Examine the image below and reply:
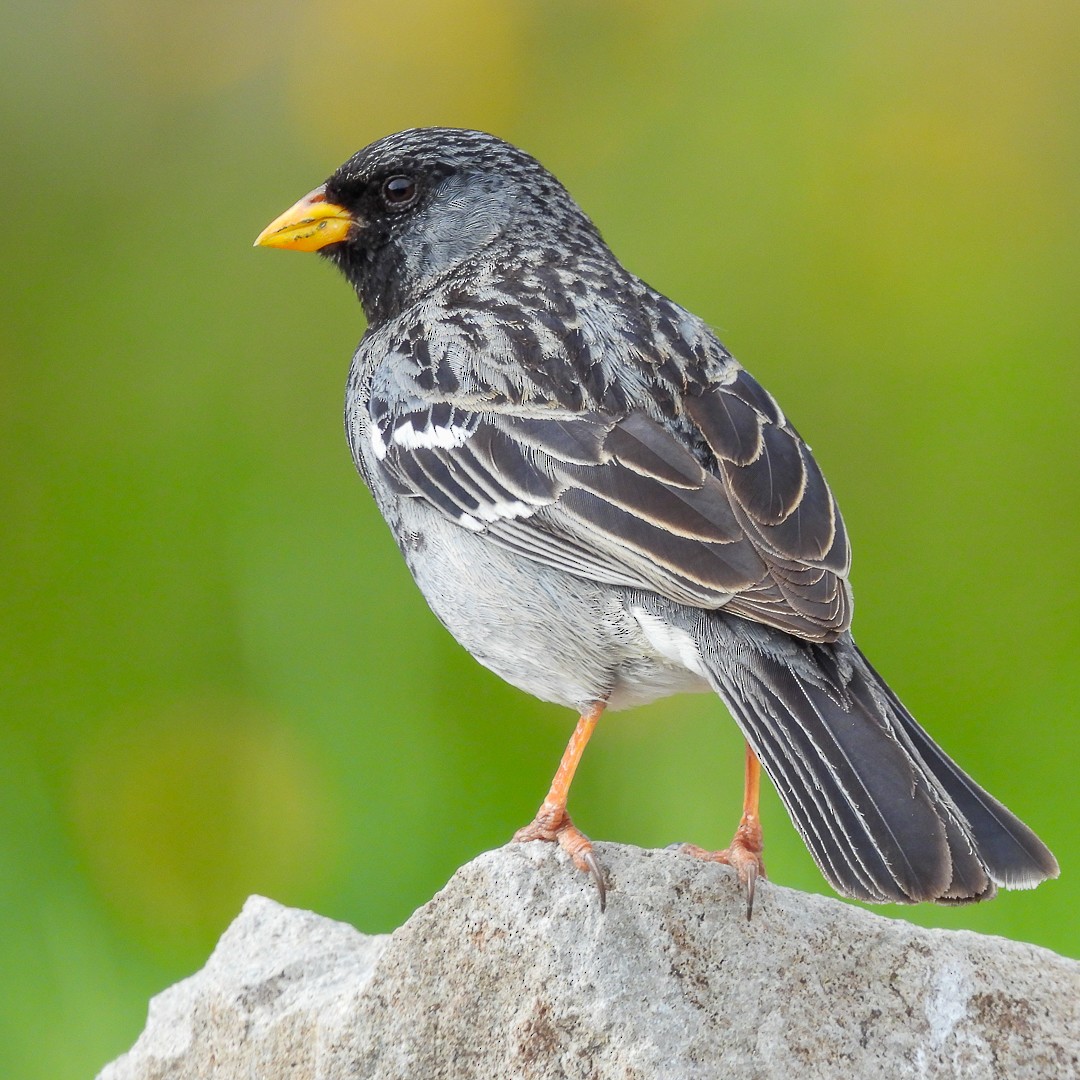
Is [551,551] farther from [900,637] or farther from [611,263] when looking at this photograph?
[900,637]

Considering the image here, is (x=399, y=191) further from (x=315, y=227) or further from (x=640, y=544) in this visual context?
(x=640, y=544)

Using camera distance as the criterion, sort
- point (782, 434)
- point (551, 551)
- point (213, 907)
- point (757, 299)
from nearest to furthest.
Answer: point (551, 551)
point (782, 434)
point (213, 907)
point (757, 299)

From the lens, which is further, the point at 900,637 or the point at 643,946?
the point at 900,637

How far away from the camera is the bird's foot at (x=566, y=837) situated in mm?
3049

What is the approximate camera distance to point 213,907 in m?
5.17

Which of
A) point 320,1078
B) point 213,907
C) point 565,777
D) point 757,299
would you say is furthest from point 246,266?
point 320,1078

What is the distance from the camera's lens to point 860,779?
2.86 metres

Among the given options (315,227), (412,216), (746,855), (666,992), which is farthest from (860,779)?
(315,227)

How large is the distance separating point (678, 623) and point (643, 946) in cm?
65

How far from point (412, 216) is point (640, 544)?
1550 millimetres

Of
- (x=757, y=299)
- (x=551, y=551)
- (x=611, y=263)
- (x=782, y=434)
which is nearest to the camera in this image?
(x=551, y=551)

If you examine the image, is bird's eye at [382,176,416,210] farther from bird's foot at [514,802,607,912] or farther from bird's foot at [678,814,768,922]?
bird's foot at [678,814,768,922]

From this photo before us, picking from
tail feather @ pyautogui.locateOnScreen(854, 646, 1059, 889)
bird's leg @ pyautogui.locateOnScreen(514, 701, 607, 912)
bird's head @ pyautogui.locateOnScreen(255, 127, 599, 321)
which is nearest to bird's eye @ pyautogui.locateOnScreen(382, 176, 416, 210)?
bird's head @ pyautogui.locateOnScreen(255, 127, 599, 321)

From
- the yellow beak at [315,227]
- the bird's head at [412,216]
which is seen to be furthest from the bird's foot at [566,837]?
the yellow beak at [315,227]
